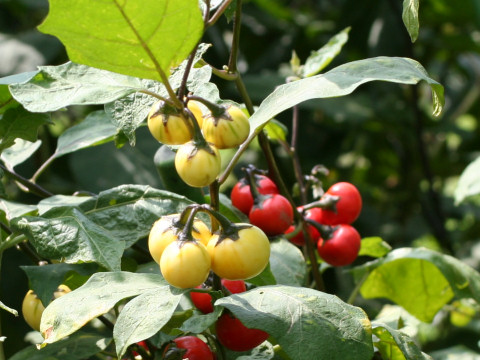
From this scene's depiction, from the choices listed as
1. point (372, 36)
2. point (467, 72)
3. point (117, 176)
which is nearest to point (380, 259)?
point (117, 176)

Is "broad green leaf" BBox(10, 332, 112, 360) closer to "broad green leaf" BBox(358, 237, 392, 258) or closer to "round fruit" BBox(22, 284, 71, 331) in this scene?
"round fruit" BBox(22, 284, 71, 331)

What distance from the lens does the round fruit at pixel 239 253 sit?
0.62 m

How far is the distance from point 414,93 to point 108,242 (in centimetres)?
142

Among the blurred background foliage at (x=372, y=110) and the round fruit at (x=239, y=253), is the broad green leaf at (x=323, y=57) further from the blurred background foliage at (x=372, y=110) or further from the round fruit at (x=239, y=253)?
the blurred background foliage at (x=372, y=110)

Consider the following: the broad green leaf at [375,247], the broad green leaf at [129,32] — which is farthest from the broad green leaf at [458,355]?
the broad green leaf at [129,32]

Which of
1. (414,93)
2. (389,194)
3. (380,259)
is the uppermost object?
(380,259)

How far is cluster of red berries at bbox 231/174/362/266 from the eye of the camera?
89 centimetres

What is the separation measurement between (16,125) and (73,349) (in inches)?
10.6

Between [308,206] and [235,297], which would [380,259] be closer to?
[308,206]

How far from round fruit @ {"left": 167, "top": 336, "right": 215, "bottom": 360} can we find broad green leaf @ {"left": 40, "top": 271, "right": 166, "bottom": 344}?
0.26 feet

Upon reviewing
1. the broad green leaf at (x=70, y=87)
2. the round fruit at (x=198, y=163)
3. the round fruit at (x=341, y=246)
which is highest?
the broad green leaf at (x=70, y=87)

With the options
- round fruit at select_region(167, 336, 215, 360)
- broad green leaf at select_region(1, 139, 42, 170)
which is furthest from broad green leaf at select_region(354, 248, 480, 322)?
broad green leaf at select_region(1, 139, 42, 170)

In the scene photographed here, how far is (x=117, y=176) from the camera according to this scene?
156cm

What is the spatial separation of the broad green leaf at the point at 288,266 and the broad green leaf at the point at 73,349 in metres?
0.21
